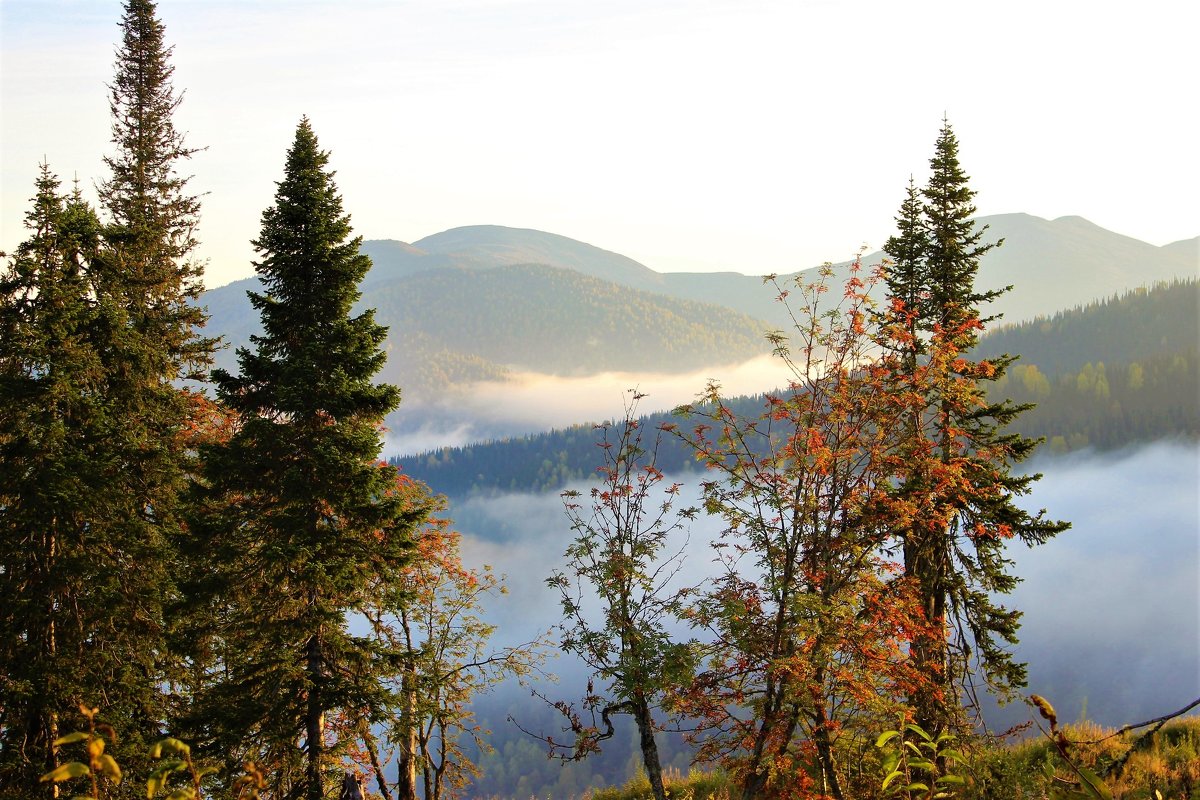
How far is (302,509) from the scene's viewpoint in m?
15.5

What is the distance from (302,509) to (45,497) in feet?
16.1

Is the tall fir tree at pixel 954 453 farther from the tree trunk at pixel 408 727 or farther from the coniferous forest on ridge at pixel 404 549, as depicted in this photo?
the tree trunk at pixel 408 727

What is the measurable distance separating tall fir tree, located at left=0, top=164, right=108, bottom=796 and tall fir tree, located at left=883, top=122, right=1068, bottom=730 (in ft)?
47.5

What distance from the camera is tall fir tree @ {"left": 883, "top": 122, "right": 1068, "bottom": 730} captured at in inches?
629

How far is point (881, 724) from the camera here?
11.4 meters

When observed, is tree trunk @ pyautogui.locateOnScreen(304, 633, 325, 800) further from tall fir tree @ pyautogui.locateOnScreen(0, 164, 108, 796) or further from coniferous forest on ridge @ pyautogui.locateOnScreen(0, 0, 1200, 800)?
tall fir tree @ pyautogui.locateOnScreen(0, 164, 108, 796)

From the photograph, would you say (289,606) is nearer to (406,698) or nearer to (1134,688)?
(406,698)

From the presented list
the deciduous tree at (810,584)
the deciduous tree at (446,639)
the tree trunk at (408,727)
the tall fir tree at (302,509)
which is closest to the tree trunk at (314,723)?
the tall fir tree at (302,509)

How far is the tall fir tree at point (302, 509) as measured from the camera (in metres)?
15.1

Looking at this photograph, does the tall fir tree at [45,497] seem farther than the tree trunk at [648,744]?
Yes

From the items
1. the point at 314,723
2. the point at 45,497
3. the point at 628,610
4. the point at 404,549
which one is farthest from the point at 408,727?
the point at 45,497

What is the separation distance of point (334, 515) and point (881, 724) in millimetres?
9314

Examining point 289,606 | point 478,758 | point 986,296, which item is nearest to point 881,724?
point 289,606

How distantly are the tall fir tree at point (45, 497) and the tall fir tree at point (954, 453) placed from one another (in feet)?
47.5
